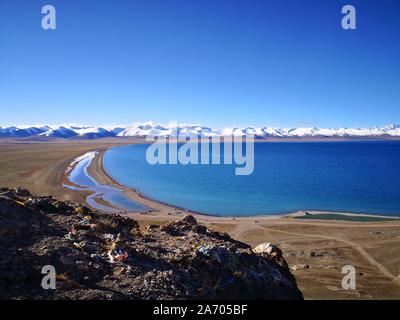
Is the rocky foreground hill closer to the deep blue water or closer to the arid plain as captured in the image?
the arid plain

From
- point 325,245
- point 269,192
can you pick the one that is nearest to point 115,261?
point 325,245

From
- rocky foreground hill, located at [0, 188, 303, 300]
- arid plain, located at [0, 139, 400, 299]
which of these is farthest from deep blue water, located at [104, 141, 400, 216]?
rocky foreground hill, located at [0, 188, 303, 300]

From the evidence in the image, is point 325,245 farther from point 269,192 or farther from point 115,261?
point 269,192

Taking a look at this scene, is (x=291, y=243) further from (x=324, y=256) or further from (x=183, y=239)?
(x=183, y=239)

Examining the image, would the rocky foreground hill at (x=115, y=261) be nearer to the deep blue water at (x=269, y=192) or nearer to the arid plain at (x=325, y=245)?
the arid plain at (x=325, y=245)

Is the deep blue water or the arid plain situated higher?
the deep blue water

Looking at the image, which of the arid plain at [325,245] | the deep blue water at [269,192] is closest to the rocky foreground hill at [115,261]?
the arid plain at [325,245]
